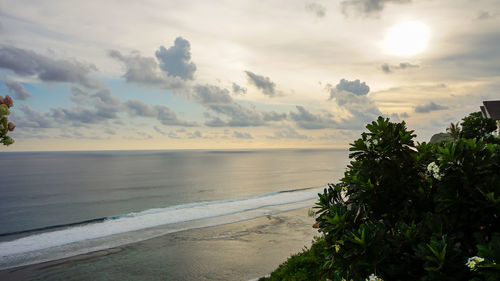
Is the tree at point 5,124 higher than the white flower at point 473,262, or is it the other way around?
the tree at point 5,124

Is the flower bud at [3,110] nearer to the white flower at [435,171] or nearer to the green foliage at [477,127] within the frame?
the white flower at [435,171]

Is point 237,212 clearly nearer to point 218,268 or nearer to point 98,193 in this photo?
point 218,268

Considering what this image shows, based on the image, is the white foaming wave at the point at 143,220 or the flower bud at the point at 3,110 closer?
the flower bud at the point at 3,110

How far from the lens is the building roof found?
3988 cm

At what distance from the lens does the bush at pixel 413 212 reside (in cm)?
367

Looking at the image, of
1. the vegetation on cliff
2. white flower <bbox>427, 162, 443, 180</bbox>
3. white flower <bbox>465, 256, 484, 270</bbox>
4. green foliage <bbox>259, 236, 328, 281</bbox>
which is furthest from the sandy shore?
white flower <bbox>465, 256, 484, 270</bbox>

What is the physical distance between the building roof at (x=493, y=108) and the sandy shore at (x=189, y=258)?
96.2 feet

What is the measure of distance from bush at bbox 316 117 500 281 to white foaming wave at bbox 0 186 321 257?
28552 mm

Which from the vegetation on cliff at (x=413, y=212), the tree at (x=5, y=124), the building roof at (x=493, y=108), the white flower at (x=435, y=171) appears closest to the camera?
the tree at (x=5, y=124)

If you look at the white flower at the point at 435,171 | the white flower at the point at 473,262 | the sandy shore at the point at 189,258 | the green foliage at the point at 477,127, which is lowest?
the sandy shore at the point at 189,258

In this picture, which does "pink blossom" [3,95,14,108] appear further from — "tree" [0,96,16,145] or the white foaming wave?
the white foaming wave

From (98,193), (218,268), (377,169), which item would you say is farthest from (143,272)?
(98,193)

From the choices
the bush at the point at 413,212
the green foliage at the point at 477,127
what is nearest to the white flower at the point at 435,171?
the bush at the point at 413,212

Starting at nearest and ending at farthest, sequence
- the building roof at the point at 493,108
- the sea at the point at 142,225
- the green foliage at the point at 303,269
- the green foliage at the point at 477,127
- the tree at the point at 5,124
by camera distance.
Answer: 1. the tree at the point at 5,124
2. the green foliage at the point at 303,269
3. the sea at the point at 142,225
4. the green foliage at the point at 477,127
5. the building roof at the point at 493,108
